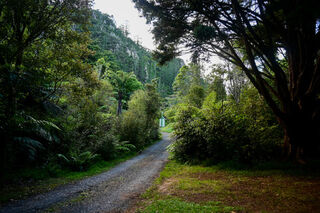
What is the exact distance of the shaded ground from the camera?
3.26m

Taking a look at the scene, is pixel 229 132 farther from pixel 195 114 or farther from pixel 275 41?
pixel 275 41

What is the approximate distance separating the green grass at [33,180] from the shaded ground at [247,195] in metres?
3.60

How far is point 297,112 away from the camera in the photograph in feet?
18.6

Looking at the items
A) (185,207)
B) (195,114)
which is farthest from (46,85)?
(185,207)

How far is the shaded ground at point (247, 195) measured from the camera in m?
3.26

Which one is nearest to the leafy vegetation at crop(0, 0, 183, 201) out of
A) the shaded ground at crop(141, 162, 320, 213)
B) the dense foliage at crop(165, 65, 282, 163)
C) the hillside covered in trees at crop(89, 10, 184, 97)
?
the shaded ground at crop(141, 162, 320, 213)

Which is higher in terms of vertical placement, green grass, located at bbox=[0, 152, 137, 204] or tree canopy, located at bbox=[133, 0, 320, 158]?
tree canopy, located at bbox=[133, 0, 320, 158]

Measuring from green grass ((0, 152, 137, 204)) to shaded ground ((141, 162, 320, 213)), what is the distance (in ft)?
11.8

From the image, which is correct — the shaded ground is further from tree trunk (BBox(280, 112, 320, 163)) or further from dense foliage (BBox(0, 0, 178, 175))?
dense foliage (BBox(0, 0, 178, 175))

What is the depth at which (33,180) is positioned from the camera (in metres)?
5.84

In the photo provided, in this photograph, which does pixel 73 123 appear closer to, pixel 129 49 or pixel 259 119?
pixel 259 119

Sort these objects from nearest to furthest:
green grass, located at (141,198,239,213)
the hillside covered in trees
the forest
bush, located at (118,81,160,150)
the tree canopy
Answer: green grass, located at (141,198,239,213)
the forest
the tree canopy
bush, located at (118,81,160,150)
the hillside covered in trees

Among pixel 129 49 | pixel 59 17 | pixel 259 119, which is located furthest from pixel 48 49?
pixel 129 49

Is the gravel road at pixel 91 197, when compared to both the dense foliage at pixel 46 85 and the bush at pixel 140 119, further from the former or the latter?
the bush at pixel 140 119
